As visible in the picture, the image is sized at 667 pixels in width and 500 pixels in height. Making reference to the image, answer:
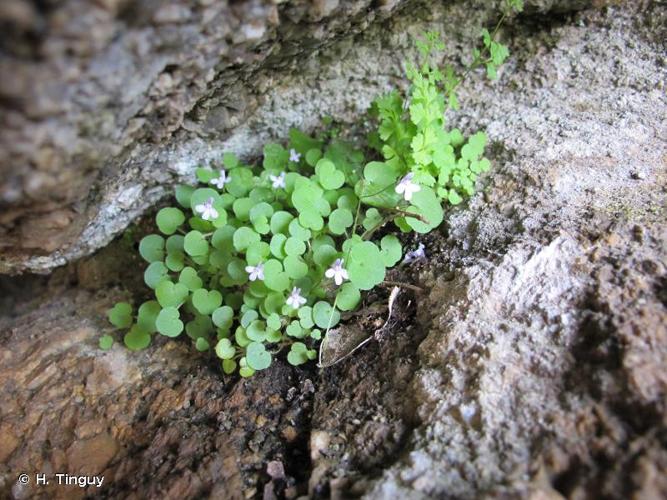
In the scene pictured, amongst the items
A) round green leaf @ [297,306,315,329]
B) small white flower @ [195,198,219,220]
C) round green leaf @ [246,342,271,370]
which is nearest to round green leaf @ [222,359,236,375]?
round green leaf @ [246,342,271,370]

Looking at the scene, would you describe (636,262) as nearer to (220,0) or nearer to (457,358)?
(457,358)

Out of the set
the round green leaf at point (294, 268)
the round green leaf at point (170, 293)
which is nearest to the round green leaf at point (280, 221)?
the round green leaf at point (294, 268)

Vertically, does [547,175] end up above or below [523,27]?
below

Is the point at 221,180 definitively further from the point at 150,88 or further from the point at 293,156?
the point at 150,88

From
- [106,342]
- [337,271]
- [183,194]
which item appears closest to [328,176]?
[337,271]

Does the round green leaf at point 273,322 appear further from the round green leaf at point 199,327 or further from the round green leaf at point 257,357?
the round green leaf at point 199,327

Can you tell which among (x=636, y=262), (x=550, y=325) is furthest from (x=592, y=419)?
(x=636, y=262)

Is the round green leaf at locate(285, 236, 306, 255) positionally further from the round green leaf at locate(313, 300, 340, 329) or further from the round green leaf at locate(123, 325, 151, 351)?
the round green leaf at locate(123, 325, 151, 351)
